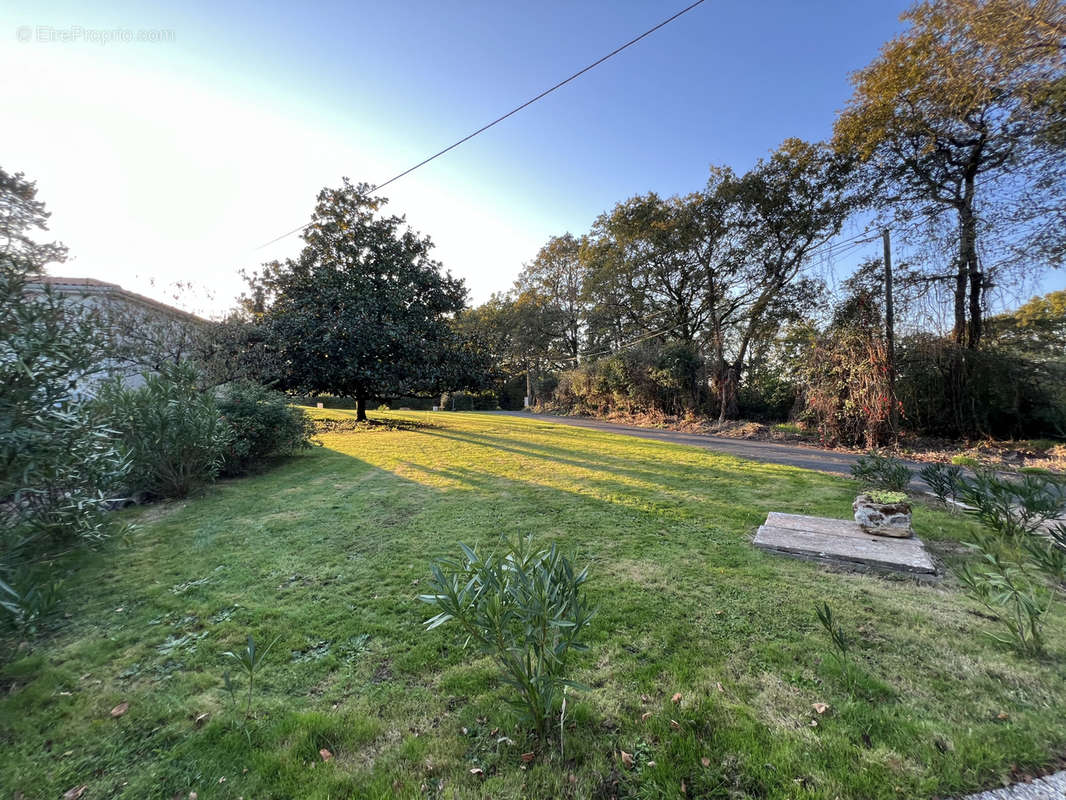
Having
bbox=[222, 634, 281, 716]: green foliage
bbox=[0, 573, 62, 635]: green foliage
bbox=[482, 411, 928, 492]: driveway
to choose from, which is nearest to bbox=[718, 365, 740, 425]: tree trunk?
bbox=[482, 411, 928, 492]: driveway

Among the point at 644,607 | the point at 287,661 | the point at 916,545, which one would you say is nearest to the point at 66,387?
the point at 287,661

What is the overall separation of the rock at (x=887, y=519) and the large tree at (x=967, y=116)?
31.2ft

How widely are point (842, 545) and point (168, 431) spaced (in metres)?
7.45

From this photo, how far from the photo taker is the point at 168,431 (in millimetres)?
4836

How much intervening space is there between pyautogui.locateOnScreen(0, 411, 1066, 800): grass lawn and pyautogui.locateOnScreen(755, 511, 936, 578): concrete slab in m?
0.20

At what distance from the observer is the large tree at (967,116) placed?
24.0 ft

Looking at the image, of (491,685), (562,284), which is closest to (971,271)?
(491,685)

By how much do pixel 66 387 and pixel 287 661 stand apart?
2.23 meters

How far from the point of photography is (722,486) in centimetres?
546

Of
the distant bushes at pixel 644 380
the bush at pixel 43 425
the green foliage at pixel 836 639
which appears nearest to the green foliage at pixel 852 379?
the distant bushes at pixel 644 380

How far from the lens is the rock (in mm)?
3283

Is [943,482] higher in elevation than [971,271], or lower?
lower

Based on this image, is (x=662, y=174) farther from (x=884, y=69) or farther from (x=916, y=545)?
(x=916, y=545)

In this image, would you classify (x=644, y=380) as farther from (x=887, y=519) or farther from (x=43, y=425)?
(x=43, y=425)
